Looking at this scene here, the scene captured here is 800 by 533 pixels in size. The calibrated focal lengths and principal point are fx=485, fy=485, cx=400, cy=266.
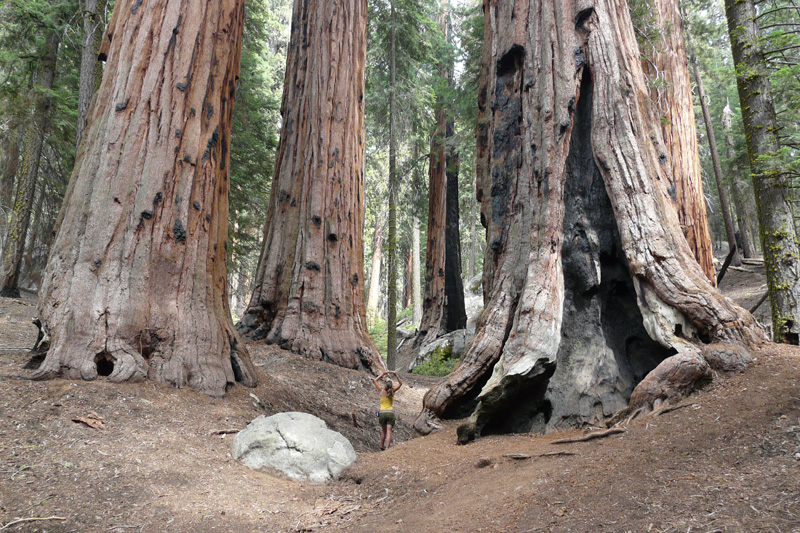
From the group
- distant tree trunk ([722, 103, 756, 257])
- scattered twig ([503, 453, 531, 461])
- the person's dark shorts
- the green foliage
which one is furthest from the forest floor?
distant tree trunk ([722, 103, 756, 257])

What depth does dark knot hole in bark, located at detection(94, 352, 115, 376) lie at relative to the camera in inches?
162

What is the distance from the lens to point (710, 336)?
339cm

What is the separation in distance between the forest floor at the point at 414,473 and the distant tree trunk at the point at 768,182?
444 cm

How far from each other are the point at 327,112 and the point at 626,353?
21.0 feet

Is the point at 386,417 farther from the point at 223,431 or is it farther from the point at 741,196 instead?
the point at 741,196

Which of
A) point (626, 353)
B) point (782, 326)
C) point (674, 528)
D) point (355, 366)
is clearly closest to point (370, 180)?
point (355, 366)

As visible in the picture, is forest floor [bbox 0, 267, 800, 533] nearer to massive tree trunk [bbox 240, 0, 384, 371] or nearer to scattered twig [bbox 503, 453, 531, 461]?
scattered twig [bbox 503, 453, 531, 461]

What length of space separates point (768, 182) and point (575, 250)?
16.3 feet

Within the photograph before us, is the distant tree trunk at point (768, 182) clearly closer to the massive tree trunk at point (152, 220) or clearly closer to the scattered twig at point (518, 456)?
the scattered twig at point (518, 456)

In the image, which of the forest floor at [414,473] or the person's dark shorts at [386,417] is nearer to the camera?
the forest floor at [414,473]

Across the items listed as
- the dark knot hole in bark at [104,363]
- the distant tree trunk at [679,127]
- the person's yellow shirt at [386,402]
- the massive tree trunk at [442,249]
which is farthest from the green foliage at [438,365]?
the dark knot hole in bark at [104,363]

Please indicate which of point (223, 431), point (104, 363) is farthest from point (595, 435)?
point (104, 363)

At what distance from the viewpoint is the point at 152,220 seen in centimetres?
464

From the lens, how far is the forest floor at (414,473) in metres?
2.07
